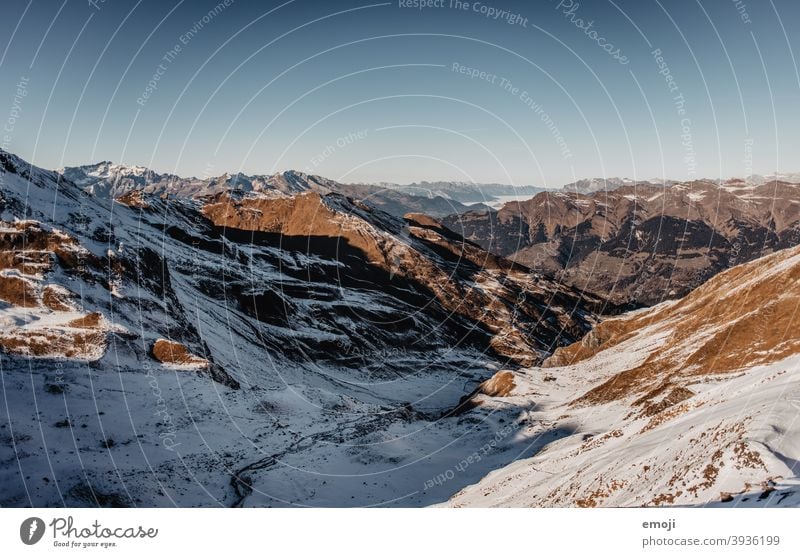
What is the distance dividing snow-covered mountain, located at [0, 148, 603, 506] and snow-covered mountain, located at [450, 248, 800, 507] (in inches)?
360

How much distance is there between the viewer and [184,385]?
56.2 m

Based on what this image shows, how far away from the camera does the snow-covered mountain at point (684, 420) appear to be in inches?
805

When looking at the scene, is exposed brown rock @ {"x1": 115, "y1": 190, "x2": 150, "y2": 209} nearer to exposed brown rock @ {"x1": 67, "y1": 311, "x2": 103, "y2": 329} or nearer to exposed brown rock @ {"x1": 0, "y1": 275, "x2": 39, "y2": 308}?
exposed brown rock @ {"x1": 0, "y1": 275, "x2": 39, "y2": 308}

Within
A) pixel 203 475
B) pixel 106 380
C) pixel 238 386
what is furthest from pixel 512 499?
pixel 238 386

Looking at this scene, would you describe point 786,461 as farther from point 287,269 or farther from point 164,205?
point 164,205

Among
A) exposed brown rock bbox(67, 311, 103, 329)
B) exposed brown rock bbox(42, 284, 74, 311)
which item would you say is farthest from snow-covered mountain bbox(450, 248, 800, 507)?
exposed brown rock bbox(42, 284, 74, 311)

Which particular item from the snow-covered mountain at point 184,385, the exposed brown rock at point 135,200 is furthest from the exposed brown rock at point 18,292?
the exposed brown rock at point 135,200

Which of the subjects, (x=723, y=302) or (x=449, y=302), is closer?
(x=723, y=302)

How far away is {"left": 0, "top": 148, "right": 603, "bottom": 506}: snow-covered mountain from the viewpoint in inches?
1553

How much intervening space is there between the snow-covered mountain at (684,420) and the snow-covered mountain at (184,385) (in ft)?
30.0

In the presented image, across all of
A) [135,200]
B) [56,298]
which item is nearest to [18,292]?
[56,298]

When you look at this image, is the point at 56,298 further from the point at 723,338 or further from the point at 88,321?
the point at 723,338

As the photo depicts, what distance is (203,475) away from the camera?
1660 inches
